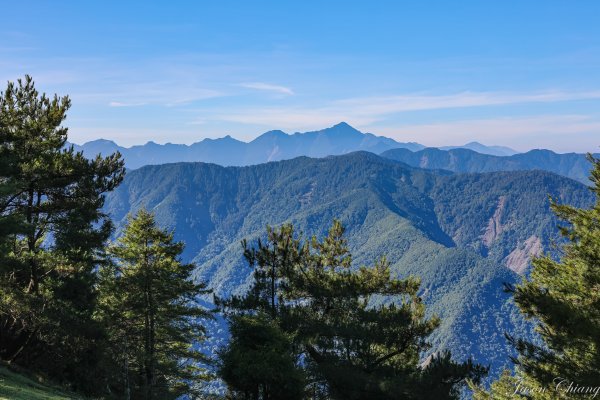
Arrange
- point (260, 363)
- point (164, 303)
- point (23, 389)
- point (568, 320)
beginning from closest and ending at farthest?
point (568, 320)
point (23, 389)
point (260, 363)
point (164, 303)

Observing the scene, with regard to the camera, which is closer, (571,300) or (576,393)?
(576,393)

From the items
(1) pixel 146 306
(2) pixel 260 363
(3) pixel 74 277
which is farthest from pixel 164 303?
(2) pixel 260 363

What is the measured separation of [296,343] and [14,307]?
46.5 ft

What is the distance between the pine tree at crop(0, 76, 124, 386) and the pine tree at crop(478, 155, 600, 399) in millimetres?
19907

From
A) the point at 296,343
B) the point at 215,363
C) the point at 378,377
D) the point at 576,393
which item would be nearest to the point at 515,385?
the point at 576,393

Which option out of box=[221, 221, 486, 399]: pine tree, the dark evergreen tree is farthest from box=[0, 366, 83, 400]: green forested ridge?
box=[221, 221, 486, 399]: pine tree

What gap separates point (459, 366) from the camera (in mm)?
25594

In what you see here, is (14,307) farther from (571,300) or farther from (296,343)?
(571,300)

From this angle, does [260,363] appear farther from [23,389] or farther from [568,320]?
[568,320]

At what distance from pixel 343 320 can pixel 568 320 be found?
44.7ft

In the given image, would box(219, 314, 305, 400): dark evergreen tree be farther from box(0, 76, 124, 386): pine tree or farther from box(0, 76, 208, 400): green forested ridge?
box(0, 76, 124, 386): pine tree

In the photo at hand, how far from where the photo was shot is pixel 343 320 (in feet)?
88.4

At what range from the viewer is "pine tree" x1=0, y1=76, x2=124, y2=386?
70.9 feet

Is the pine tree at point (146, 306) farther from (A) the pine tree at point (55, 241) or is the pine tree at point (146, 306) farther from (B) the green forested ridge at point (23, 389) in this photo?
(B) the green forested ridge at point (23, 389)
